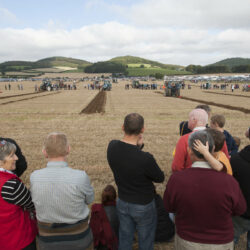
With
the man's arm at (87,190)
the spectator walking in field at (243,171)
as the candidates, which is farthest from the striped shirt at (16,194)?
the spectator walking in field at (243,171)

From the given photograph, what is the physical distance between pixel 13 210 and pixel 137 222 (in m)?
1.29

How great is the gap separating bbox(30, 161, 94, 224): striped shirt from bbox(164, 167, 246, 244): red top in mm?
816

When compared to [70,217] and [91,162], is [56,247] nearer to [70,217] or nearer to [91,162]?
[70,217]

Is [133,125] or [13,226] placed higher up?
[133,125]

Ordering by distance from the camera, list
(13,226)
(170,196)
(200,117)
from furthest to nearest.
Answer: (200,117) → (13,226) → (170,196)

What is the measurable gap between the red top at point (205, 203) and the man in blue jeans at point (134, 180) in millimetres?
396

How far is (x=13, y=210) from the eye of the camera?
1.99 metres

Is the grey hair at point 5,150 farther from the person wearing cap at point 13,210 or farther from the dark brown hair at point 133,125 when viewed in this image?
the dark brown hair at point 133,125

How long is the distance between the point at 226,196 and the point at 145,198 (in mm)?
900

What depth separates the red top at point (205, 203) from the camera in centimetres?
172

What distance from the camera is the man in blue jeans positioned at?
7.33 feet

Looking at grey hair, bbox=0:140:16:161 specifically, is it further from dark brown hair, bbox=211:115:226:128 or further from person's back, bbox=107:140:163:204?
dark brown hair, bbox=211:115:226:128

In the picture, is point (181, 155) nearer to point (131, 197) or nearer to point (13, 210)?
point (131, 197)

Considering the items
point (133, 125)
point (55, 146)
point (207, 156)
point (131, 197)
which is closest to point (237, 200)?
point (207, 156)
